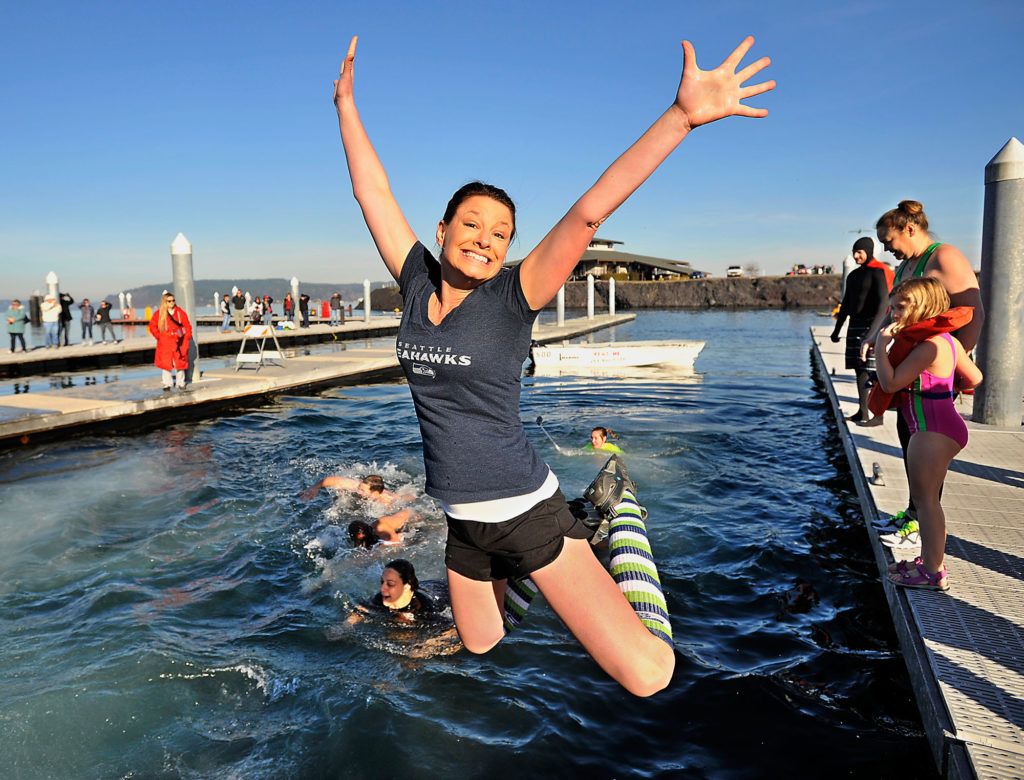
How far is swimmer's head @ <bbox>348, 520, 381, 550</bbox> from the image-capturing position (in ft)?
27.0

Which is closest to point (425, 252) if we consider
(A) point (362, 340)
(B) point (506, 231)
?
(B) point (506, 231)

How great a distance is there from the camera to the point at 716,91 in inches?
94.7

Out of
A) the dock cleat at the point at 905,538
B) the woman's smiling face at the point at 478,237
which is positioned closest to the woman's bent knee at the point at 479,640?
the woman's smiling face at the point at 478,237

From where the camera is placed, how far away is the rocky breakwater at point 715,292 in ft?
271

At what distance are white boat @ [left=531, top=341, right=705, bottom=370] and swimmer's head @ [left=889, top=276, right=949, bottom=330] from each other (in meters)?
17.9

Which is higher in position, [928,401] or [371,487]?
[928,401]

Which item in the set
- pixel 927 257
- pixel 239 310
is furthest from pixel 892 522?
pixel 239 310

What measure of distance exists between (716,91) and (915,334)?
305cm

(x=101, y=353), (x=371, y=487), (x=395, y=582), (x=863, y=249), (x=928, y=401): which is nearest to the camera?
(x=928, y=401)

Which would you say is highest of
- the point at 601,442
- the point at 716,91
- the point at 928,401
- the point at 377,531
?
the point at 716,91

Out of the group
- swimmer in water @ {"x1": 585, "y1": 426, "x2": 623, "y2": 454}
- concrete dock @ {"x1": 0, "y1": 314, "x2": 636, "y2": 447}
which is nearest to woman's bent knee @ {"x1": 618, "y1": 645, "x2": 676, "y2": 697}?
swimmer in water @ {"x1": 585, "y1": 426, "x2": 623, "y2": 454}

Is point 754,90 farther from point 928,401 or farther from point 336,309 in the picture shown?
point 336,309

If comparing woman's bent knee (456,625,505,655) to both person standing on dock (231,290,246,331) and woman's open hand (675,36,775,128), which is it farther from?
person standing on dock (231,290,246,331)

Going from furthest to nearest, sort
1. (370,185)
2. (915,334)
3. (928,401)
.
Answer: (915,334) → (928,401) → (370,185)
